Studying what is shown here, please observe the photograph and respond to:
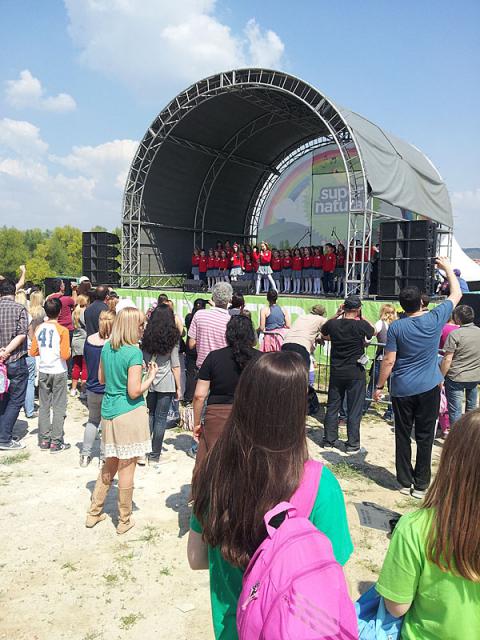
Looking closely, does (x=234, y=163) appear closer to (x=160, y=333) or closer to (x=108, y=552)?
(x=160, y=333)

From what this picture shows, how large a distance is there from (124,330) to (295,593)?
9.63 feet

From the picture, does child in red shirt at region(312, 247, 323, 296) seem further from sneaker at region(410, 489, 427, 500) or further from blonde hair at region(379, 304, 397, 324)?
sneaker at region(410, 489, 427, 500)

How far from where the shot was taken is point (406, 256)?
11055 mm

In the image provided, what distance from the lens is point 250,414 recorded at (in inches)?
53.2

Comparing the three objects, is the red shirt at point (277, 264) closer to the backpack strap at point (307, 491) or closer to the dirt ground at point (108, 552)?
the dirt ground at point (108, 552)

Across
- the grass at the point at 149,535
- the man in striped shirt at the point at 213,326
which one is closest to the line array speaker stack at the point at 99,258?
the man in striped shirt at the point at 213,326

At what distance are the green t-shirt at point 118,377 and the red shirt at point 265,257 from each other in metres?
12.3

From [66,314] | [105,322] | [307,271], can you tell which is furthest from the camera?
[307,271]

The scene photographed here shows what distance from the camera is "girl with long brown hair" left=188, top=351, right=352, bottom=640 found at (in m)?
1.32

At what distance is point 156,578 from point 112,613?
1.33ft

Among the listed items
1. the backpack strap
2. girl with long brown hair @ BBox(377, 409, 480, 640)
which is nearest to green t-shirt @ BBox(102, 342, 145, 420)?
the backpack strap

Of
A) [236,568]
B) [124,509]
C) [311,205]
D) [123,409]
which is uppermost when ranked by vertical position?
[311,205]

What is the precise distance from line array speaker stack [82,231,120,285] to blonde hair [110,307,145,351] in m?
13.2

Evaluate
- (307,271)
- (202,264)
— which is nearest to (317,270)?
(307,271)
